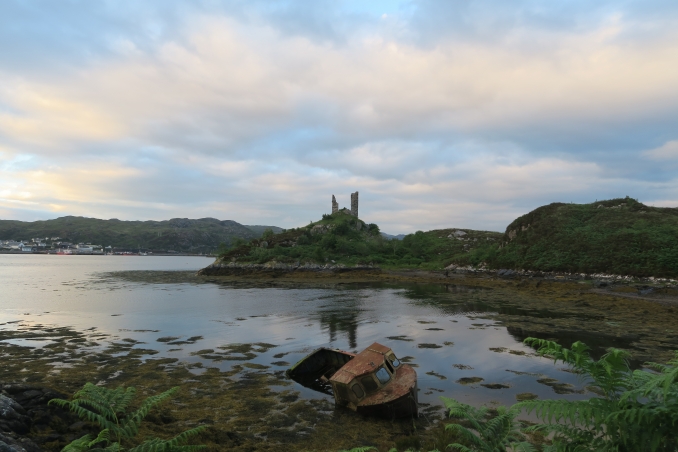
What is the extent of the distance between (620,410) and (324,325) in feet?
91.6

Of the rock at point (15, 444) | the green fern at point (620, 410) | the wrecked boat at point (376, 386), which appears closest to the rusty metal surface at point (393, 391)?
the wrecked boat at point (376, 386)

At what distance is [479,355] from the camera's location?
69.7 ft

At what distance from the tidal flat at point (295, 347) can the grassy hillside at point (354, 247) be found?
151ft

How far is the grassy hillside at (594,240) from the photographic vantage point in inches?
2052

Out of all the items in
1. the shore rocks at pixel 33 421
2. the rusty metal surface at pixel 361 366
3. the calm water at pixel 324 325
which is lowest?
the calm water at pixel 324 325

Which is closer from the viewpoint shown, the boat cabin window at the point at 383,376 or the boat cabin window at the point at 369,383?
the boat cabin window at the point at 369,383

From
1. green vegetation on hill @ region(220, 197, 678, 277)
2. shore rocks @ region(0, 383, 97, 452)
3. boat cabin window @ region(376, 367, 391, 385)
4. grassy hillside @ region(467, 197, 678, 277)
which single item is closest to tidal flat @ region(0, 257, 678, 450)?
shore rocks @ region(0, 383, 97, 452)

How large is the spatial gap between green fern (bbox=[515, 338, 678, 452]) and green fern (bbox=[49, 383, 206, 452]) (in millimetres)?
6099

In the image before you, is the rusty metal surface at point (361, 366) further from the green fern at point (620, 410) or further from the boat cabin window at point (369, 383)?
the green fern at point (620, 410)

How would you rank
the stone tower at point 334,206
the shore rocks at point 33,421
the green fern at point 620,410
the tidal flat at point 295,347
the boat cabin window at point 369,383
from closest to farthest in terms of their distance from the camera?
the green fern at point 620,410, the shore rocks at point 33,421, the tidal flat at point 295,347, the boat cabin window at point 369,383, the stone tower at point 334,206

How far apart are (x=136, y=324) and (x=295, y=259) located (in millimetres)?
64446

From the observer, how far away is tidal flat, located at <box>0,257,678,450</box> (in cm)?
1259

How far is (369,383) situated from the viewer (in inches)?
544

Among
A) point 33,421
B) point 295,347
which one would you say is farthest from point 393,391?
point 295,347
